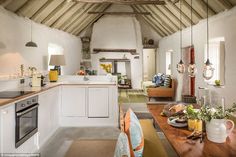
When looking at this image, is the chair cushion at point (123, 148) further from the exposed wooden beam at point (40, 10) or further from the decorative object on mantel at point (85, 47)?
the decorative object on mantel at point (85, 47)

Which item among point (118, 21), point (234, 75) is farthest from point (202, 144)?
A: point (118, 21)

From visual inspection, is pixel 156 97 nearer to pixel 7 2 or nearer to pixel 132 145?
pixel 7 2

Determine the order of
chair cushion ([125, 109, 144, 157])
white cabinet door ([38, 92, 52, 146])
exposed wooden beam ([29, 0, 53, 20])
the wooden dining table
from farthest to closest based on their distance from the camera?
exposed wooden beam ([29, 0, 53, 20]) → white cabinet door ([38, 92, 52, 146]) → chair cushion ([125, 109, 144, 157]) → the wooden dining table

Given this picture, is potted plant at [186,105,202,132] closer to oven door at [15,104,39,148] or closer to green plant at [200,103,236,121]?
green plant at [200,103,236,121]

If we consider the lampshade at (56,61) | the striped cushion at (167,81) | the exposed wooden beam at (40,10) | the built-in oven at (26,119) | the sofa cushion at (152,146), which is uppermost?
the exposed wooden beam at (40,10)

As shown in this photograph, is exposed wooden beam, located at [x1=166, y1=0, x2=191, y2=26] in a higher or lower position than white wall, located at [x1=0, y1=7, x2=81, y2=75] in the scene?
higher

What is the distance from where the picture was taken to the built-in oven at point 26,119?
2.86m

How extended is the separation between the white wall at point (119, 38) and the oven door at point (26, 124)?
736 centimetres

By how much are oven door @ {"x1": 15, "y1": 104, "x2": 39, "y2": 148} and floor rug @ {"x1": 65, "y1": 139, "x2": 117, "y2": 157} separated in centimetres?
66

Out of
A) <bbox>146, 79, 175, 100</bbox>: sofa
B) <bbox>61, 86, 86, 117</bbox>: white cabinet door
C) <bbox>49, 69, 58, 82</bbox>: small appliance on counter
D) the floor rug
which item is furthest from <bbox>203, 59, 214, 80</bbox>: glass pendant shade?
<bbox>146, 79, 175, 100</bbox>: sofa

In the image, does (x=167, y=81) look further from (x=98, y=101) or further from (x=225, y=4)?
(x=225, y=4)

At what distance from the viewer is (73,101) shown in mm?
4957

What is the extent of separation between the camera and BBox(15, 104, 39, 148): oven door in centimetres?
286

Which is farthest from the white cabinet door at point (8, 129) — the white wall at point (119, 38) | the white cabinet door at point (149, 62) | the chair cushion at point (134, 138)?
the white cabinet door at point (149, 62)
